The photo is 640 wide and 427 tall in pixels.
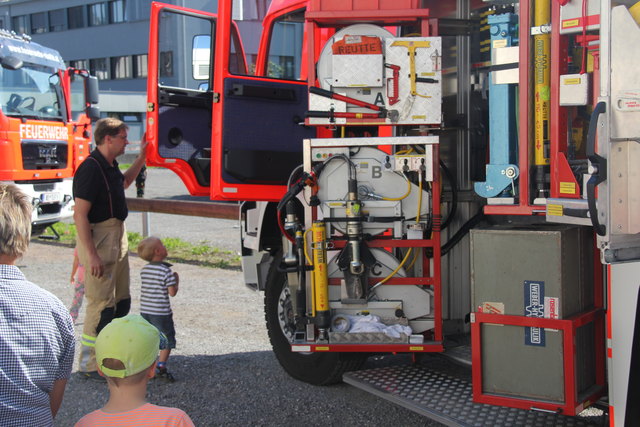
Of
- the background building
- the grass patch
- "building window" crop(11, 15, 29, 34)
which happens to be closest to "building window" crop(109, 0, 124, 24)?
the background building

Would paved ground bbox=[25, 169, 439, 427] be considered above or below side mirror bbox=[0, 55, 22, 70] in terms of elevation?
below

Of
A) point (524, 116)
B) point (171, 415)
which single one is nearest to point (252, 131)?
point (524, 116)

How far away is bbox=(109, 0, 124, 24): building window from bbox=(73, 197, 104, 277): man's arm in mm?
44086

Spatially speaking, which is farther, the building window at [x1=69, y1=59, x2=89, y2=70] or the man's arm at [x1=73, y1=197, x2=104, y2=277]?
the building window at [x1=69, y1=59, x2=89, y2=70]

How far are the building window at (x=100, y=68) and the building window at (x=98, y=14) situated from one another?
87.1 inches

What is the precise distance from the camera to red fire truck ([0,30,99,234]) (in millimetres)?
12828

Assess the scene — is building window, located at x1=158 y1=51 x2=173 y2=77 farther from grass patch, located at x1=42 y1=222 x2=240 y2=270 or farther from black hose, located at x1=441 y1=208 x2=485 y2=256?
grass patch, located at x1=42 y1=222 x2=240 y2=270

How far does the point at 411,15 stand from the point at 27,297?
279cm

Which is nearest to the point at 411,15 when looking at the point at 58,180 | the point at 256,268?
the point at 256,268

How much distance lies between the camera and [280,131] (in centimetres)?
533

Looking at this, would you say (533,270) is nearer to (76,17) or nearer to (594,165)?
(594,165)

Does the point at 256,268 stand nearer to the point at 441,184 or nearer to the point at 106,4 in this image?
the point at 441,184

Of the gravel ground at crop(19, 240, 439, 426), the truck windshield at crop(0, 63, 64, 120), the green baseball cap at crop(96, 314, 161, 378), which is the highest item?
the truck windshield at crop(0, 63, 64, 120)

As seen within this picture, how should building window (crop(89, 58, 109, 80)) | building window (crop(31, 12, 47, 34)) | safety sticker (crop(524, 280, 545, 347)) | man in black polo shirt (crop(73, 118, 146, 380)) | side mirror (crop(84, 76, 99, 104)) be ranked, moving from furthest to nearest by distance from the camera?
building window (crop(31, 12, 47, 34)), building window (crop(89, 58, 109, 80)), side mirror (crop(84, 76, 99, 104)), man in black polo shirt (crop(73, 118, 146, 380)), safety sticker (crop(524, 280, 545, 347))
